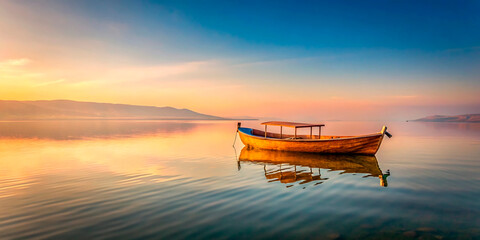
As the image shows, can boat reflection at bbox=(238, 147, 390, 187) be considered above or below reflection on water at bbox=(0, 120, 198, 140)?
below

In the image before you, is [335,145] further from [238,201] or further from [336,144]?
[238,201]

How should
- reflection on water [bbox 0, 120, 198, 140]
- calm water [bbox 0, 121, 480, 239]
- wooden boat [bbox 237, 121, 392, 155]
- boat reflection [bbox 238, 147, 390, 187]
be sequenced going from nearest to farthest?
1. calm water [bbox 0, 121, 480, 239]
2. boat reflection [bbox 238, 147, 390, 187]
3. wooden boat [bbox 237, 121, 392, 155]
4. reflection on water [bbox 0, 120, 198, 140]

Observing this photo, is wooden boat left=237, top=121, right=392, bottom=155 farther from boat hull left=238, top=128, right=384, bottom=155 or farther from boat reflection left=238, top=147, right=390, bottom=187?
boat reflection left=238, top=147, right=390, bottom=187

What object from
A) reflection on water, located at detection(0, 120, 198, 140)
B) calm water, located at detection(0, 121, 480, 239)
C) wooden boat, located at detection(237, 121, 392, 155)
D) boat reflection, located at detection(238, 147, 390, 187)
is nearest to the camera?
calm water, located at detection(0, 121, 480, 239)

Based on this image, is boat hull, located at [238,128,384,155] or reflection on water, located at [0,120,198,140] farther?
reflection on water, located at [0,120,198,140]

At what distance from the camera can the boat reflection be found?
12.5 m

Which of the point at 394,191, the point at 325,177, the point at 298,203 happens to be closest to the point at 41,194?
the point at 298,203

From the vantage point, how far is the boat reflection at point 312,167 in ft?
41.2

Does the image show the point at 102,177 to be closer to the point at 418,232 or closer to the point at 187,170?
the point at 187,170

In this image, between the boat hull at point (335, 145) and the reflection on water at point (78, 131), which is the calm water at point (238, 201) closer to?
the boat hull at point (335, 145)

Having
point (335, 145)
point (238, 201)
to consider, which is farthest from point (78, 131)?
point (238, 201)

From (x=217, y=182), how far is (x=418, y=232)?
25.6ft

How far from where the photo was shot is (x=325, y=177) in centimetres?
1273

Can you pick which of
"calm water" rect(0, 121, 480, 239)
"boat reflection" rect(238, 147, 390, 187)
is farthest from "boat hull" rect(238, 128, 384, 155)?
"calm water" rect(0, 121, 480, 239)
